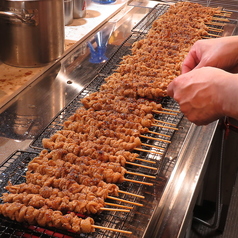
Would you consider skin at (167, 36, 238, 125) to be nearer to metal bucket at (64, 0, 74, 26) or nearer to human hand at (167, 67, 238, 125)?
human hand at (167, 67, 238, 125)

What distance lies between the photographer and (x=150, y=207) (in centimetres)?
242

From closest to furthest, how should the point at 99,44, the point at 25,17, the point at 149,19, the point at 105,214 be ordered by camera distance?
1. the point at 105,214
2. the point at 25,17
3. the point at 99,44
4. the point at 149,19

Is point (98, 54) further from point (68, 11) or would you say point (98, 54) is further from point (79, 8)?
point (79, 8)

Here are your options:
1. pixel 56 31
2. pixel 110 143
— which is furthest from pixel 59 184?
pixel 56 31

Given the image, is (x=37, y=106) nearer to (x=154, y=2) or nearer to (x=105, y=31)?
(x=105, y=31)

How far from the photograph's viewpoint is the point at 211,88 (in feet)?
7.80

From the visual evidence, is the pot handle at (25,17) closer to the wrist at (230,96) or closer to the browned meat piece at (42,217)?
the browned meat piece at (42,217)

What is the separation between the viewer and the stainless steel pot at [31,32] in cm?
370

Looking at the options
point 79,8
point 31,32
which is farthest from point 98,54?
point 79,8

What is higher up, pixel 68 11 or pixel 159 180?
pixel 68 11

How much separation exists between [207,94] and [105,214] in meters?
1.05

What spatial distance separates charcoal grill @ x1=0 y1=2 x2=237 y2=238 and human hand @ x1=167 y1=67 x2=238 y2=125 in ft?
1.44

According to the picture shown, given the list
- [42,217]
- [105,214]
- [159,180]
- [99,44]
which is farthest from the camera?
[99,44]

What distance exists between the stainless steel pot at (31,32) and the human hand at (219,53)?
173 cm
